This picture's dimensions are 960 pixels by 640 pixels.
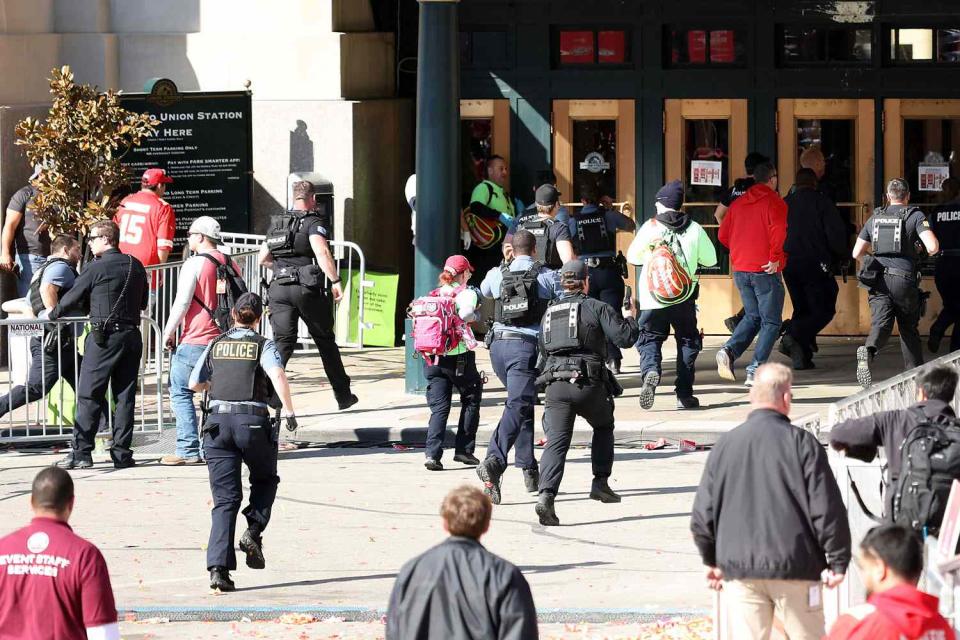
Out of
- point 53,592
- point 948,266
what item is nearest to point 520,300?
point 53,592

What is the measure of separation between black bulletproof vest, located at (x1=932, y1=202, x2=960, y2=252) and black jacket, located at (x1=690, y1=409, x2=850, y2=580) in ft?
33.1

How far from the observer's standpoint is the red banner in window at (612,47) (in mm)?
19469

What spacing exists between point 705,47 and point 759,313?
179 inches

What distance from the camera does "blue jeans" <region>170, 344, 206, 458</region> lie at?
13102 mm

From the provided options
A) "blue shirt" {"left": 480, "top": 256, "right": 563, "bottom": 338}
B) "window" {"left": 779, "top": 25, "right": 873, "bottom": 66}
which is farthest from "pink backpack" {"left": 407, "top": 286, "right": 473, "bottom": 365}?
"window" {"left": 779, "top": 25, "right": 873, "bottom": 66}

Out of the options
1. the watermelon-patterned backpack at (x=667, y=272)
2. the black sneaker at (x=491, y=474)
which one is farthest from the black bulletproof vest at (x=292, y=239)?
the black sneaker at (x=491, y=474)

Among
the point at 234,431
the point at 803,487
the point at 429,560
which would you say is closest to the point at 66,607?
the point at 429,560

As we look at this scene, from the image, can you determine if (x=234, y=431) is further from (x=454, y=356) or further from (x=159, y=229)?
(x=159, y=229)

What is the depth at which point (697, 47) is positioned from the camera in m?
19.3

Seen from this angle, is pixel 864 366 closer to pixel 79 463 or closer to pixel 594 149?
pixel 594 149

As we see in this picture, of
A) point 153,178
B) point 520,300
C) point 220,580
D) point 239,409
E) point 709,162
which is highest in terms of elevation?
point 709,162

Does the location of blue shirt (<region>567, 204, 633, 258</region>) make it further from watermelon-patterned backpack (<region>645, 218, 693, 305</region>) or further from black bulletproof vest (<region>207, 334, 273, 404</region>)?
black bulletproof vest (<region>207, 334, 273, 404</region>)

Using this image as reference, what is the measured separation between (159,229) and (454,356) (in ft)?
13.6

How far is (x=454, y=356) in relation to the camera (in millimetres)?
12766
